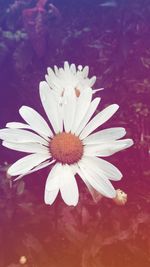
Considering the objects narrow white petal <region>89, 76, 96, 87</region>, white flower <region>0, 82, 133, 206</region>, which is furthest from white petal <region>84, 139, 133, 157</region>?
narrow white petal <region>89, 76, 96, 87</region>

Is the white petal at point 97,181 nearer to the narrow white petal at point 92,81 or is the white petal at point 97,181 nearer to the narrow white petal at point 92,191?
the narrow white petal at point 92,191

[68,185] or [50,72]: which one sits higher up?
[50,72]

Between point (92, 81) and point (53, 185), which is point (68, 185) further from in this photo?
point (92, 81)

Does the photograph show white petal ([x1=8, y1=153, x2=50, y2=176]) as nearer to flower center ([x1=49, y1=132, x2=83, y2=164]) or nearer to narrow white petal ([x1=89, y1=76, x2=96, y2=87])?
flower center ([x1=49, y1=132, x2=83, y2=164])

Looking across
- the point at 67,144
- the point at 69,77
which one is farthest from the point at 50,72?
the point at 67,144

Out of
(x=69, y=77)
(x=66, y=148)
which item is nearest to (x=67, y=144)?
(x=66, y=148)

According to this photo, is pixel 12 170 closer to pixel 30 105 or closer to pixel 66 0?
pixel 30 105
